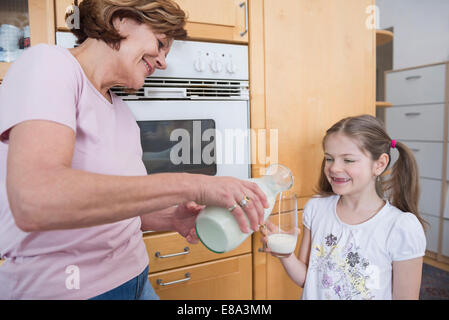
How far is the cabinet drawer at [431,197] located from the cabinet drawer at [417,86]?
0.62 m

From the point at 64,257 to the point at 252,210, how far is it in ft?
1.19

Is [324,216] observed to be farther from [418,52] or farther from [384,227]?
[418,52]

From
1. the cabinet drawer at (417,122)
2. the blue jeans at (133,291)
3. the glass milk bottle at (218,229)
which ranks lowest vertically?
the blue jeans at (133,291)

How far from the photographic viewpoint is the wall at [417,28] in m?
2.37

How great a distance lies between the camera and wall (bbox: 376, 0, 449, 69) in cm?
237

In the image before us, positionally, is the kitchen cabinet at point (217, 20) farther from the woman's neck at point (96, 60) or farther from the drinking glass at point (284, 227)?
the drinking glass at point (284, 227)

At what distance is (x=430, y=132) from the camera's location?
2459 mm

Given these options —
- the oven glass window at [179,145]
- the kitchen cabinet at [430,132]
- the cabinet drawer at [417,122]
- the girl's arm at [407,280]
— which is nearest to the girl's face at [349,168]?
the girl's arm at [407,280]

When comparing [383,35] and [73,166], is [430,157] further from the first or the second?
[73,166]

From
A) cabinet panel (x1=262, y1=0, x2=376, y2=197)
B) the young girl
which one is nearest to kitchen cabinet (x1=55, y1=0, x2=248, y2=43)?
cabinet panel (x1=262, y1=0, x2=376, y2=197)

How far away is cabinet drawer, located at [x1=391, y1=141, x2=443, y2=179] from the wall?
Answer: 2.30 feet

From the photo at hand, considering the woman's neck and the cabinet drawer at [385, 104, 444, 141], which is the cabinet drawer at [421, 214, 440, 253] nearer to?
the cabinet drawer at [385, 104, 444, 141]

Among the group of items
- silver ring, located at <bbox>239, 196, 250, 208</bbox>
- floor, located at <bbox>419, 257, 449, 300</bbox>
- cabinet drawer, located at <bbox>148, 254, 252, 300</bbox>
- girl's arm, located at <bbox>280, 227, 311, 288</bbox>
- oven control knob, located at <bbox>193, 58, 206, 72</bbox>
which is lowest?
floor, located at <bbox>419, 257, 449, 300</bbox>
